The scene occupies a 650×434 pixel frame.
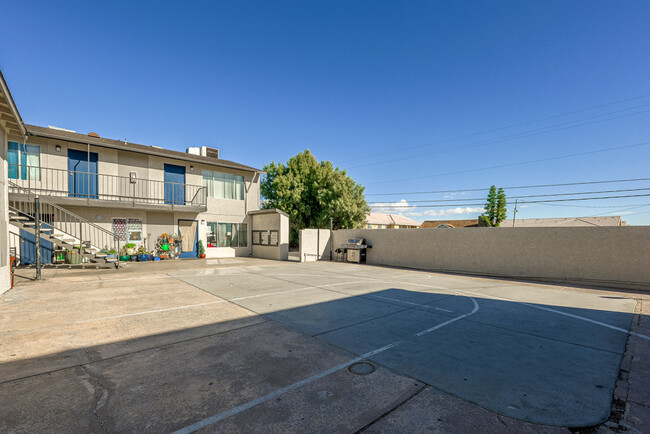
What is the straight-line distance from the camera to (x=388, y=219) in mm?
63000

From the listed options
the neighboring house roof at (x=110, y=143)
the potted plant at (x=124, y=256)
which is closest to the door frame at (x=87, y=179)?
the neighboring house roof at (x=110, y=143)

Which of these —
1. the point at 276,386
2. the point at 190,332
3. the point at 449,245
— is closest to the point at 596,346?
the point at 276,386

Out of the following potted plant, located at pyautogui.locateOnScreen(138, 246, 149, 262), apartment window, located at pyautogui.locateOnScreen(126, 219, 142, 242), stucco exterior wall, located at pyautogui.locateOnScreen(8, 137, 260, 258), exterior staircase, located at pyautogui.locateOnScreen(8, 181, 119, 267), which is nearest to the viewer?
exterior staircase, located at pyautogui.locateOnScreen(8, 181, 119, 267)

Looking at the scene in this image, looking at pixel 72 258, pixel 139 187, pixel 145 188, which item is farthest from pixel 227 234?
pixel 72 258

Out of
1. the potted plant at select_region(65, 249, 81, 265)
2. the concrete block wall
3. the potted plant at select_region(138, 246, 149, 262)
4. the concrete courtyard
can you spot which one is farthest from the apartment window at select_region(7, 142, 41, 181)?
the concrete block wall

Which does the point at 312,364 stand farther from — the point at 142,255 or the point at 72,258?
the point at 142,255

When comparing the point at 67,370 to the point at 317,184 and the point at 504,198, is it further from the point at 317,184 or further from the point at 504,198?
the point at 504,198

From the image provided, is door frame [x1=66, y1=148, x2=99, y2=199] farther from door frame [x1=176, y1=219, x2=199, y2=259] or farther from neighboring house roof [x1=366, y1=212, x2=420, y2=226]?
neighboring house roof [x1=366, y1=212, x2=420, y2=226]

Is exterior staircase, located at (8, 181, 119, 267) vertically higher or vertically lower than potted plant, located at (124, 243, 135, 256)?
higher

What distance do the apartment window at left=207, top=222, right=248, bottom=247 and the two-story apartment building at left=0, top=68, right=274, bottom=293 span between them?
7 centimetres

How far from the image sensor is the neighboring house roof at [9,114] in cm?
671

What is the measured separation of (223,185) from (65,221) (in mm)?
9084

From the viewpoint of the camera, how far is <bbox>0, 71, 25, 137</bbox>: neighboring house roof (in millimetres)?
6711

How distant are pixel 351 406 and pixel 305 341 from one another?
1.89m
